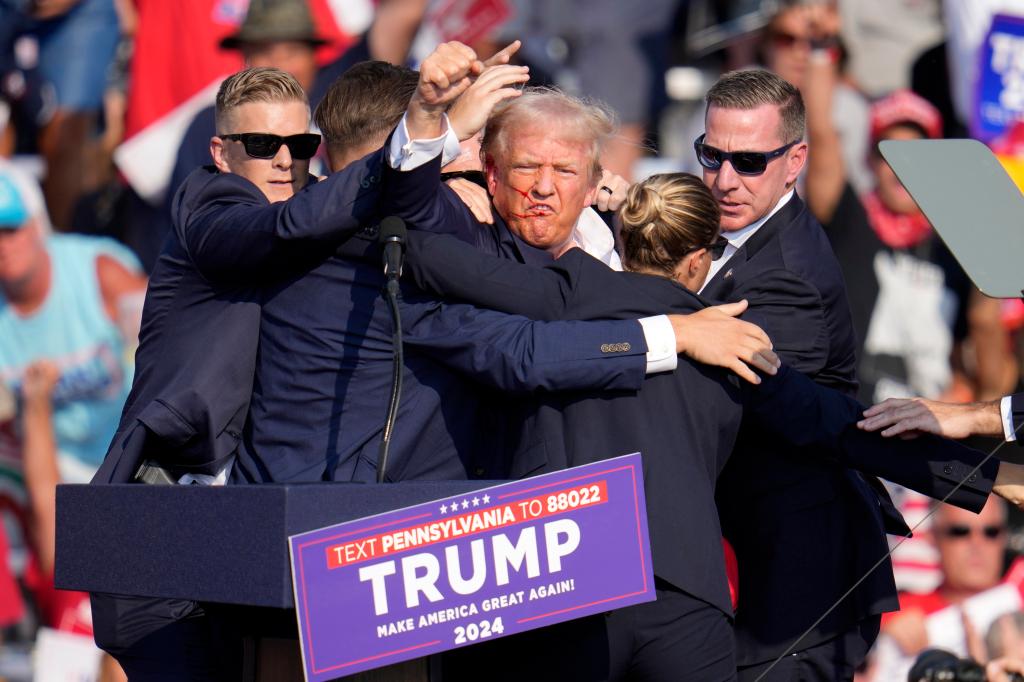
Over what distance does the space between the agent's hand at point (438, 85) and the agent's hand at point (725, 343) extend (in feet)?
2.04

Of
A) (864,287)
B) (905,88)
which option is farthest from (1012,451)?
(905,88)

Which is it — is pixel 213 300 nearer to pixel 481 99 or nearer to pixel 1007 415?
pixel 481 99

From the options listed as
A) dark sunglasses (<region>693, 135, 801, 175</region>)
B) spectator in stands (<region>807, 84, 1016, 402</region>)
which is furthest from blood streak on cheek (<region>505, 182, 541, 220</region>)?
spectator in stands (<region>807, 84, 1016, 402</region>)

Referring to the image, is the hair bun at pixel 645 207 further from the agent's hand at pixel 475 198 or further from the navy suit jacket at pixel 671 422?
the agent's hand at pixel 475 198

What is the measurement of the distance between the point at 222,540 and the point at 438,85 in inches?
37.4

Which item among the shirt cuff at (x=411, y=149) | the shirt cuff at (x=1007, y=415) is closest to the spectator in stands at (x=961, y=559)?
the shirt cuff at (x=1007, y=415)

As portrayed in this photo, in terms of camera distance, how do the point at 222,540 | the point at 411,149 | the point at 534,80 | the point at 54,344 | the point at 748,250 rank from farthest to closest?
1. the point at 54,344
2. the point at 534,80
3. the point at 748,250
4. the point at 411,149
5. the point at 222,540

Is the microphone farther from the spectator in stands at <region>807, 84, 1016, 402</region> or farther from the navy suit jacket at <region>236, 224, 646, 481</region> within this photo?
the spectator in stands at <region>807, 84, 1016, 402</region>

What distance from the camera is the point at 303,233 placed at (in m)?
2.96

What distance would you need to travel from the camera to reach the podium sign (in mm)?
2480

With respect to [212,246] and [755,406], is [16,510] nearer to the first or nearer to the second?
[212,246]

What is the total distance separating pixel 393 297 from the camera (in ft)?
8.96

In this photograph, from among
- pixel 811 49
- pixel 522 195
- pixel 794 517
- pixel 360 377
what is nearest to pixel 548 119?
pixel 522 195

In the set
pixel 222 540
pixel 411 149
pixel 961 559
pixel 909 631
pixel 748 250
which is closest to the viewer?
pixel 222 540
